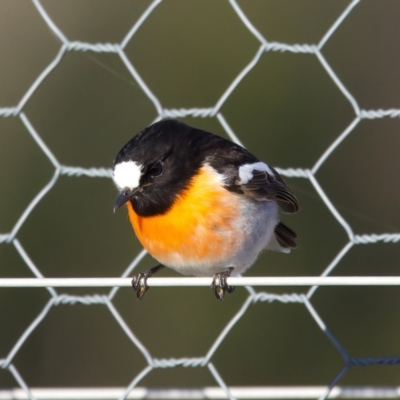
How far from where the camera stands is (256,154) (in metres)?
2.48

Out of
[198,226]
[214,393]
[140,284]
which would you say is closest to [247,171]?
[198,226]

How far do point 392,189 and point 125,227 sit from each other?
0.75m

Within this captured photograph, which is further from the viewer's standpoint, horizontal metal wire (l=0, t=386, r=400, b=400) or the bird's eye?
the bird's eye

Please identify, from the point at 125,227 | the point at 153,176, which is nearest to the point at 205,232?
the point at 153,176

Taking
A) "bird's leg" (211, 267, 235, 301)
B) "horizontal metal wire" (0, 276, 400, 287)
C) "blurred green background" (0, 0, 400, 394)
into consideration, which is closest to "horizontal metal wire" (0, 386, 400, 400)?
"bird's leg" (211, 267, 235, 301)

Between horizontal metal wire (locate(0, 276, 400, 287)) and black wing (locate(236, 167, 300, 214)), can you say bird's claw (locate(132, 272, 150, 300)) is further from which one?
horizontal metal wire (locate(0, 276, 400, 287))

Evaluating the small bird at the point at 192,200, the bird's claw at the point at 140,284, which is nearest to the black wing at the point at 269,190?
the small bird at the point at 192,200

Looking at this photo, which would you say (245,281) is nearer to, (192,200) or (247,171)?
(192,200)

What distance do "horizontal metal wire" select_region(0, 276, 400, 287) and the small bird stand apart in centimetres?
31

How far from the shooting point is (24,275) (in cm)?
254

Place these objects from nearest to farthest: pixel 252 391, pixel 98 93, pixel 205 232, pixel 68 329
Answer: pixel 252 391 → pixel 205 232 → pixel 68 329 → pixel 98 93

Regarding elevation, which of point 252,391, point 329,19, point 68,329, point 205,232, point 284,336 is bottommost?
point 252,391

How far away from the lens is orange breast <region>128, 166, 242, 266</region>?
1.67 metres

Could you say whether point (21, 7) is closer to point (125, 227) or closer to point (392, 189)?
point (125, 227)
